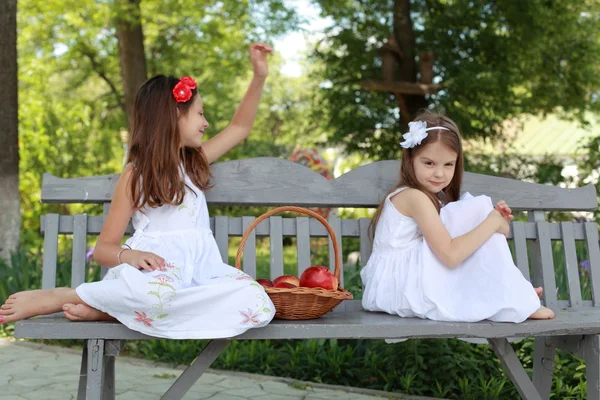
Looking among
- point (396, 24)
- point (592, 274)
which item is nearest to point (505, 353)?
point (592, 274)

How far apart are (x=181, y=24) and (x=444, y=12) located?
587cm

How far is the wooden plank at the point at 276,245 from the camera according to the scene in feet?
10.7

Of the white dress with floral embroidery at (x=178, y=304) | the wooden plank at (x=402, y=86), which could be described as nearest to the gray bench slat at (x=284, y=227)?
the white dress with floral embroidery at (x=178, y=304)

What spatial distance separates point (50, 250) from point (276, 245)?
37.4 inches

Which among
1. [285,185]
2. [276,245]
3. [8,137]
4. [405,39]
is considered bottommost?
[276,245]

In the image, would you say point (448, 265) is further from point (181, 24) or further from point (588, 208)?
point (181, 24)

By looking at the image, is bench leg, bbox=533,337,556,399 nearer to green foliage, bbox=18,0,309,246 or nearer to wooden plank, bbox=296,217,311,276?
wooden plank, bbox=296,217,311,276

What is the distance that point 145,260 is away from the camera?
2742mm

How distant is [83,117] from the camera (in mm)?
11727

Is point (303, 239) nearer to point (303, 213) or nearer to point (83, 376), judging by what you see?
point (303, 213)

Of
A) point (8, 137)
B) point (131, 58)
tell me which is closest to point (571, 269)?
point (8, 137)

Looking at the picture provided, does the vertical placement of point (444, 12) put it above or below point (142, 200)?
above

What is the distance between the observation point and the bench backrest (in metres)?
3.21

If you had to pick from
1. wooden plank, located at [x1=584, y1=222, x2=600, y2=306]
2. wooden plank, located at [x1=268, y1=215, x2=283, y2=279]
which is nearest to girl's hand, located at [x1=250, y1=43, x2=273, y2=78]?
wooden plank, located at [x1=268, y1=215, x2=283, y2=279]
